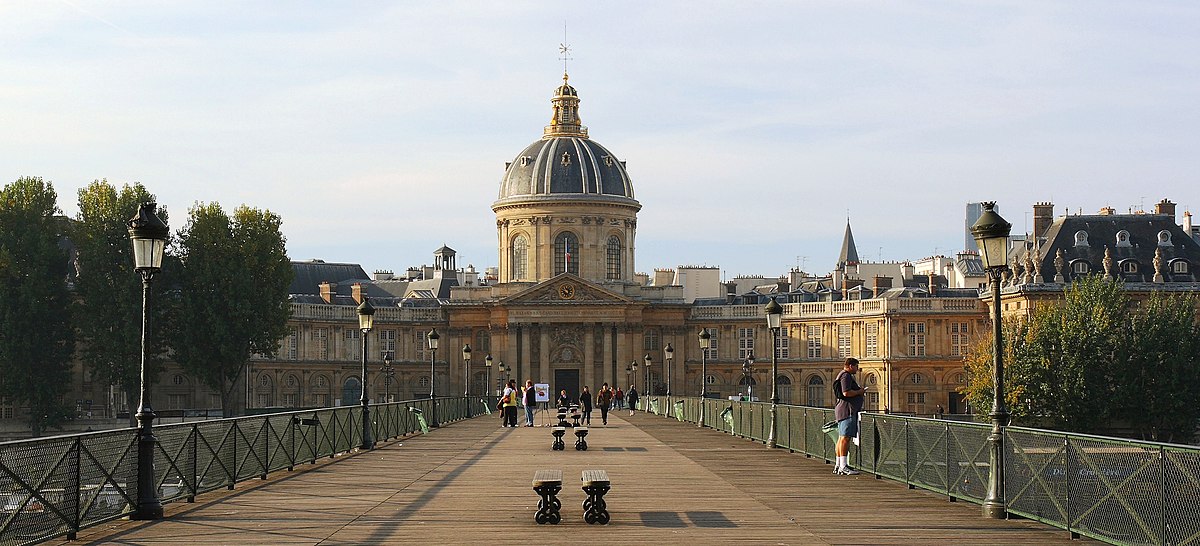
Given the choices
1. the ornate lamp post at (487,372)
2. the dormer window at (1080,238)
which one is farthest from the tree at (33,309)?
the dormer window at (1080,238)

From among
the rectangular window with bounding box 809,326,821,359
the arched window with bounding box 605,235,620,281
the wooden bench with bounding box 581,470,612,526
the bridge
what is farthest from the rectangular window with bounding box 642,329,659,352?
the wooden bench with bounding box 581,470,612,526

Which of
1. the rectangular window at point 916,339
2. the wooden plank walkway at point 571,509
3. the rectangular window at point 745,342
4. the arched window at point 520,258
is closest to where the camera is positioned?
the wooden plank walkway at point 571,509

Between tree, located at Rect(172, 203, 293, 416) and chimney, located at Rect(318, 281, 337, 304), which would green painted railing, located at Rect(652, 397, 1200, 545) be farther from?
chimney, located at Rect(318, 281, 337, 304)

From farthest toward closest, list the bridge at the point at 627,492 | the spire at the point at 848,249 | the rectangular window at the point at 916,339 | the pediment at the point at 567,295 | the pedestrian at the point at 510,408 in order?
the spire at the point at 848,249 → the pediment at the point at 567,295 → the rectangular window at the point at 916,339 → the pedestrian at the point at 510,408 → the bridge at the point at 627,492

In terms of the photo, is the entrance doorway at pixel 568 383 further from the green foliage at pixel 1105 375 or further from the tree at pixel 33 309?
the green foliage at pixel 1105 375

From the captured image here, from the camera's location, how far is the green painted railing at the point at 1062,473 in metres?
A: 16.6

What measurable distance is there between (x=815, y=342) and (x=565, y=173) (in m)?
23.7

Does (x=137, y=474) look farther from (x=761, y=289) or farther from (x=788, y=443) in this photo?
(x=761, y=289)

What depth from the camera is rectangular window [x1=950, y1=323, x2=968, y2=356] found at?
371 feet

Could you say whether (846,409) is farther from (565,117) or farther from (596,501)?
(565,117)

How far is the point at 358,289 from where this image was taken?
12794cm

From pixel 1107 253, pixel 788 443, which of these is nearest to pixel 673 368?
pixel 1107 253

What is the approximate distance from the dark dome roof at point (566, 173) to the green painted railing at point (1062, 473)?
96.1 meters

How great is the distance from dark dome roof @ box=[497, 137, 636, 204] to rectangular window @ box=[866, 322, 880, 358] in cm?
2344
